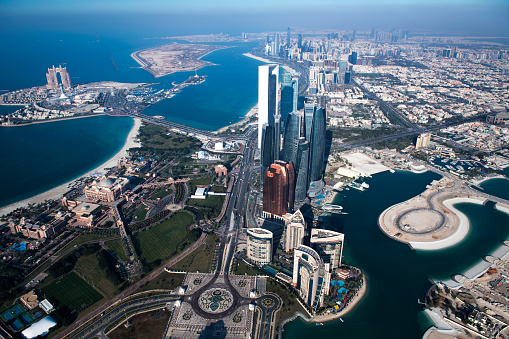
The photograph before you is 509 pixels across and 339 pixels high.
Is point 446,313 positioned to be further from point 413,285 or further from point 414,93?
point 414,93

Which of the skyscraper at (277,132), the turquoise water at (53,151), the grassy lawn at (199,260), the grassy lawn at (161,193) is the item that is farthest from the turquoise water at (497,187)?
the turquoise water at (53,151)

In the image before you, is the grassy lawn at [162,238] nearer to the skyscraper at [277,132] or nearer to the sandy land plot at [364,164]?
the skyscraper at [277,132]

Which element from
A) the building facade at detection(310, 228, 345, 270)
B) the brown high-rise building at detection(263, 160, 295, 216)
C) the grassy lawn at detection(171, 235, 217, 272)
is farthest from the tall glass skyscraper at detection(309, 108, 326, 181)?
the grassy lawn at detection(171, 235, 217, 272)

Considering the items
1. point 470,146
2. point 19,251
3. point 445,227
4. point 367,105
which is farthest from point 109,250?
point 367,105

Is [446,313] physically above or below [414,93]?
below

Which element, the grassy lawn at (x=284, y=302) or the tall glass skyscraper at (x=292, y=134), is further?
the tall glass skyscraper at (x=292, y=134)

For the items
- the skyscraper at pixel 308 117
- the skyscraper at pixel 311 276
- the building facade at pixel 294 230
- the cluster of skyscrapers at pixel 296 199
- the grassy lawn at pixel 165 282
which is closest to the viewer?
the skyscraper at pixel 311 276
